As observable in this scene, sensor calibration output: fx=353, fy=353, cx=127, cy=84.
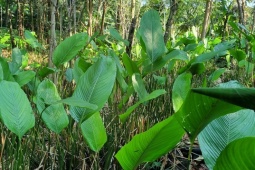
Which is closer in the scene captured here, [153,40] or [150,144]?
[150,144]

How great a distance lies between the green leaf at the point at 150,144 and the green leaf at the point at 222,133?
0.13ft

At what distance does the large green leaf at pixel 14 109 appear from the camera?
0.70 m

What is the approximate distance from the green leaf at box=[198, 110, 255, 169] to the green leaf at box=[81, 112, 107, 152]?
24 centimetres

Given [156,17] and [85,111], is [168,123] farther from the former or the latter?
[156,17]

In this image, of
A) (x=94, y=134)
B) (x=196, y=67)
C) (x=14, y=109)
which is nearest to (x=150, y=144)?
(x=94, y=134)

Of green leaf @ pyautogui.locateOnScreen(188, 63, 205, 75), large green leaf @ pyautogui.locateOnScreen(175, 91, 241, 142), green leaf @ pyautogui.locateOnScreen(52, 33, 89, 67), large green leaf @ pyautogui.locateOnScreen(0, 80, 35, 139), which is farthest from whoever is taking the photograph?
green leaf @ pyautogui.locateOnScreen(188, 63, 205, 75)

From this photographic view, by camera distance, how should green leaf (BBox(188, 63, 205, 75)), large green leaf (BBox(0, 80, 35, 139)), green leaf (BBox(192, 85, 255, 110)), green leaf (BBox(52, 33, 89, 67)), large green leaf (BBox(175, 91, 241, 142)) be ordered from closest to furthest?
green leaf (BBox(192, 85, 255, 110)) < large green leaf (BBox(175, 91, 241, 142)) < large green leaf (BBox(0, 80, 35, 139)) < green leaf (BBox(52, 33, 89, 67)) < green leaf (BBox(188, 63, 205, 75))

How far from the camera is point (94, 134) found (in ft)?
2.31

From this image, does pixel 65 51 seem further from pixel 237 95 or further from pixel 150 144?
pixel 237 95

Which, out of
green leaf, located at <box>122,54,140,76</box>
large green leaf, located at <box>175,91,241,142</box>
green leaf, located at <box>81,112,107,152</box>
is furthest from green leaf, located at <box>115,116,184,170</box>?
green leaf, located at <box>122,54,140,76</box>

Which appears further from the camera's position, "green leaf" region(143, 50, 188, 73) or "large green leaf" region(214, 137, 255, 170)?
"green leaf" region(143, 50, 188, 73)

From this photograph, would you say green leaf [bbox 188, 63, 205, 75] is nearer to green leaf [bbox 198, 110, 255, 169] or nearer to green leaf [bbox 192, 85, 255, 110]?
green leaf [bbox 198, 110, 255, 169]

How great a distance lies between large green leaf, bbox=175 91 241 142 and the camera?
43 centimetres

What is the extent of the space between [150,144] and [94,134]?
0.20 meters
